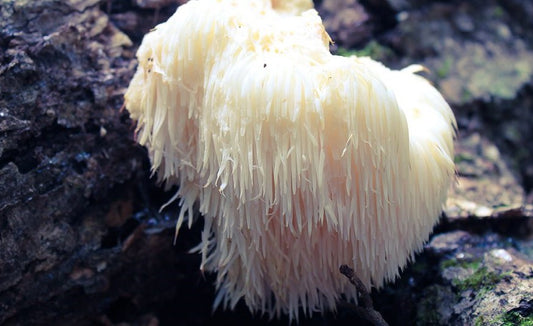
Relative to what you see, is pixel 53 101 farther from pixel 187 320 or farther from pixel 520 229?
pixel 520 229

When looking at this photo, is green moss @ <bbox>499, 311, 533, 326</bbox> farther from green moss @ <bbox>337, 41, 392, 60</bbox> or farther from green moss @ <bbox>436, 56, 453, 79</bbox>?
green moss @ <bbox>436, 56, 453, 79</bbox>

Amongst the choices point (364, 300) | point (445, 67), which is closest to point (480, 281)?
point (364, 300)

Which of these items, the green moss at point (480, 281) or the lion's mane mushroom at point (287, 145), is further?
the green moss at point (480, 281)

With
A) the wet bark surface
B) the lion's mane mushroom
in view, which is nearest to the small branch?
the lion's mane mushroom

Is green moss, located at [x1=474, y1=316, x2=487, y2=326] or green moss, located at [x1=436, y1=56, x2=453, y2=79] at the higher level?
green moss, located at [x1=436, y1=56, x2=453, y2=79]

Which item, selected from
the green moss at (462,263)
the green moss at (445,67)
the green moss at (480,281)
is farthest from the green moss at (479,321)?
the green moss at (445,67)

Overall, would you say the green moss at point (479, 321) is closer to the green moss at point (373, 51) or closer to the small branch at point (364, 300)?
the small branch at point (364, 300)

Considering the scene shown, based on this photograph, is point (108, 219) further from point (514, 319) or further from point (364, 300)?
point (514, 319)

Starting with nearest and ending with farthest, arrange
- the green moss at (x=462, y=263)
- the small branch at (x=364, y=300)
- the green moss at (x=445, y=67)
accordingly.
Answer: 1. the small branch at (x=364, y=300)
2. the green moss at (x=462, y=263)
3. the green moss at (x=445, y=67)
